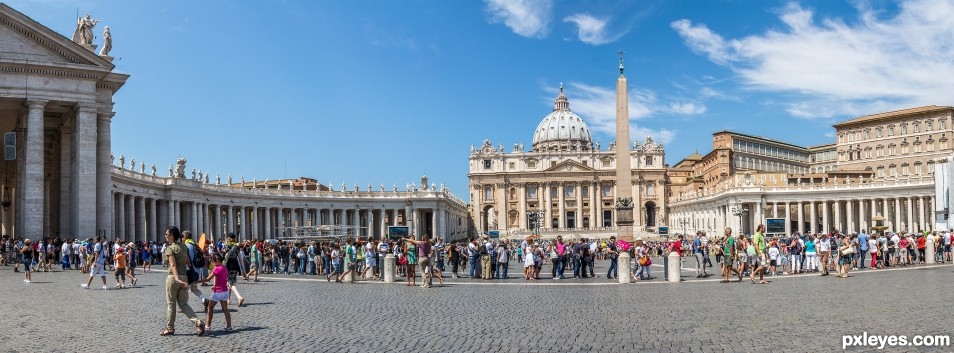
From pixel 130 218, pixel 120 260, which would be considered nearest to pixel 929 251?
pixel 120 260

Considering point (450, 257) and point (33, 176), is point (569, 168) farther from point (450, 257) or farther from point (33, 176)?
point (33, 176)

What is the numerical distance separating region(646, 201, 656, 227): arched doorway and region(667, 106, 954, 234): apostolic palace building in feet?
62.3

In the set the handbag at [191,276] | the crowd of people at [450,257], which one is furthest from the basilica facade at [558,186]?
the handbag at [191,276]

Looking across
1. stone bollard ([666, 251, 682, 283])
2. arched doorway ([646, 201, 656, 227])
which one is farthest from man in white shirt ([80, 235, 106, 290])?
arched doorway ([646, 201, 656, 227])

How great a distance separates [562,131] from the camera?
500 ft

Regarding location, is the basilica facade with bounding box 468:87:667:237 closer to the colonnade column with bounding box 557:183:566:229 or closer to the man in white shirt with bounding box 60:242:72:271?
the colonnade column with bounding box 557:183:566:229

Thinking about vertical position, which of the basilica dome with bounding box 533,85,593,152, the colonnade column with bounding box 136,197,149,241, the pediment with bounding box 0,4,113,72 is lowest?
the colonnade column with bounding box 136,197,149,241

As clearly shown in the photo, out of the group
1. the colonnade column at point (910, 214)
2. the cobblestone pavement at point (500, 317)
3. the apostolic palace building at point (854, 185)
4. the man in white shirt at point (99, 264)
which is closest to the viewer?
the cobblestone pavement at point (500, 317)

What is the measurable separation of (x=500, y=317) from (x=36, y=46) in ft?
78.5

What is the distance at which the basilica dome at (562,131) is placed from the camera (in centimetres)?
15050

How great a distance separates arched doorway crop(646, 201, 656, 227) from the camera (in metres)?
122

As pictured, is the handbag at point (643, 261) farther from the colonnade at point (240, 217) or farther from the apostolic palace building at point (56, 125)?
the colonnade at point (240, 217)

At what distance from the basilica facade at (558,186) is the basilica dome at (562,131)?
82.4 ft

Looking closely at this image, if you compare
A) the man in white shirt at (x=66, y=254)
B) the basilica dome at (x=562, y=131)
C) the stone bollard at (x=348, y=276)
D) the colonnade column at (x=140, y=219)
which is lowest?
the stone bollard at (x=348, y=276)
